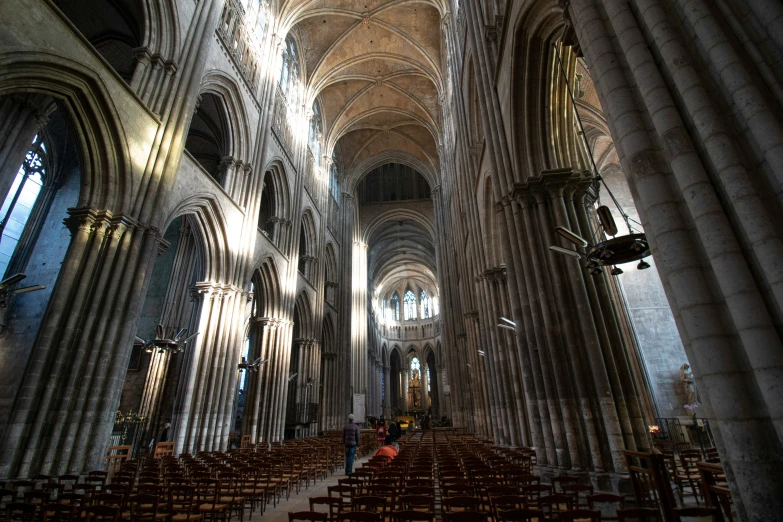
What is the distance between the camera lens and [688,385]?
1425 cm

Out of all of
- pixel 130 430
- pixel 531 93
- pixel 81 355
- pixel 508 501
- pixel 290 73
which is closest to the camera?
pixel 508 501

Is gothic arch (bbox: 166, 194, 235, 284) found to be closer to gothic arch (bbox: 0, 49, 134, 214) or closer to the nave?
gothic arch (bbox: 0, 49, 134, 214)

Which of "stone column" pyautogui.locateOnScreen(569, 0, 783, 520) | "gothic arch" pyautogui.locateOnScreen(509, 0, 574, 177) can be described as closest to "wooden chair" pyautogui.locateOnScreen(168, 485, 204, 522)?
"stone column" pyautogui.locateOnScreen(569, 0, 783, 520)

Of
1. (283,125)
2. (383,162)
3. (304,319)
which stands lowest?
(304,319)

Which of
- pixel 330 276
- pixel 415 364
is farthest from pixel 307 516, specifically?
pixel 415 364

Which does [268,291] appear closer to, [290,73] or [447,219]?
[290,73]

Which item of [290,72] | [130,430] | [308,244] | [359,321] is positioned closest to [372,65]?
[290,72]

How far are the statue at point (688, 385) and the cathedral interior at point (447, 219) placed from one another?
0.07m

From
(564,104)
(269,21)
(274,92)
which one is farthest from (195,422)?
(269,21)

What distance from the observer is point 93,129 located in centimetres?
818

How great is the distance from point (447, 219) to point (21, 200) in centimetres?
2074

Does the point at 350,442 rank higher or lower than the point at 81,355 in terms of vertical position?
lower

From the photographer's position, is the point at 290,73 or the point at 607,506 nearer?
the point at 607,506

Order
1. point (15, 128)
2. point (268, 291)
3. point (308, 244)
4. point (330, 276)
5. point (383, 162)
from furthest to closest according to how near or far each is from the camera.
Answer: point (383, 162) → point (330, 276) → point (308, 244) → point (268, 291) → point (15, 128)
